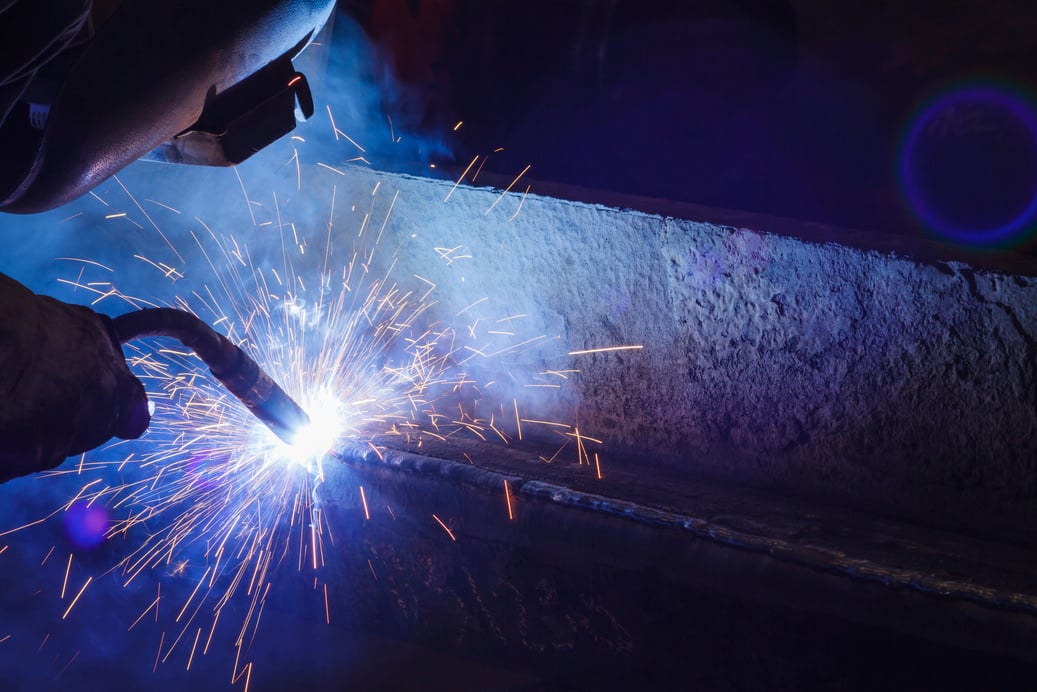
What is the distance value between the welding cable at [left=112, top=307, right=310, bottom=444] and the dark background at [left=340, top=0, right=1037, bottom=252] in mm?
1341

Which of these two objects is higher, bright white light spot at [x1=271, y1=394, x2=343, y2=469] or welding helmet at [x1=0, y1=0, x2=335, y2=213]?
welding helmet at [x1=0, y1=0, x2=335, y2=213]

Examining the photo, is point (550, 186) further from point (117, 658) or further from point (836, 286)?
point (117, 658)

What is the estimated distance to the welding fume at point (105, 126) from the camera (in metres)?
1.30

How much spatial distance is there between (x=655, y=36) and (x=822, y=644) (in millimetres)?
2736

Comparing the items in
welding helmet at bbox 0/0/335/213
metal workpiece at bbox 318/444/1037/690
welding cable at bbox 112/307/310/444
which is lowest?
metal workpiece at bbox 318/444/1037/690

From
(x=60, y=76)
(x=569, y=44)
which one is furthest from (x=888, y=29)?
(x=60, y=76)

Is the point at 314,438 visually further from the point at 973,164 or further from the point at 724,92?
the point at 973,164

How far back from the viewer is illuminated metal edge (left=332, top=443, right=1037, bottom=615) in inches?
57.7

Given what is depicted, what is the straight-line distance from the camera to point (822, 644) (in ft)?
5.11

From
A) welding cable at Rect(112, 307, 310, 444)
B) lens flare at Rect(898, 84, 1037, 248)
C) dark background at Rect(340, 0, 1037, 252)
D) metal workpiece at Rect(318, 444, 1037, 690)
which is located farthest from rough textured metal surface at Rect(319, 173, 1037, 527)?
welding cable at Rect(112, 307, 310, 444)

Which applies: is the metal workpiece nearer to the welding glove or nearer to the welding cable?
the welding cable

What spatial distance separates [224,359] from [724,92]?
2.50m

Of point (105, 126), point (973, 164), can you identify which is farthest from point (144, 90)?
point (973, 164)

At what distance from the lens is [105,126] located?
159 centimetres
